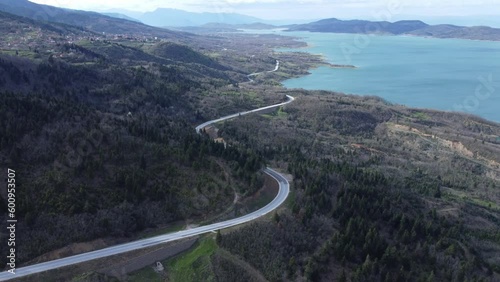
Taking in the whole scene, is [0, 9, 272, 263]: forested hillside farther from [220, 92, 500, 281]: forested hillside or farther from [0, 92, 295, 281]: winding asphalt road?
[220, 92, 500, 281]: forested hillside

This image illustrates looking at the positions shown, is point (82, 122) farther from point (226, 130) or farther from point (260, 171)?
point (226, 130)

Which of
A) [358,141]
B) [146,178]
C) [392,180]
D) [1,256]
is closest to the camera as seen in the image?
[1,256]

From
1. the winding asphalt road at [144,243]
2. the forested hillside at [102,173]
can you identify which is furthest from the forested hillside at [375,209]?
the forested hillside at [102,173]

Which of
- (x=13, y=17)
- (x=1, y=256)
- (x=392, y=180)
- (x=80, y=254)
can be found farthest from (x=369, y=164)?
(x=13, y=17)

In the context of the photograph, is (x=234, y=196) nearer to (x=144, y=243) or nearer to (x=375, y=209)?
(x=144, y=243)

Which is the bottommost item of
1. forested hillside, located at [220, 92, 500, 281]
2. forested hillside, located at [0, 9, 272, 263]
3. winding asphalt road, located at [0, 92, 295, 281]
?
forested hillside, located at [220, 92, 500, 281]

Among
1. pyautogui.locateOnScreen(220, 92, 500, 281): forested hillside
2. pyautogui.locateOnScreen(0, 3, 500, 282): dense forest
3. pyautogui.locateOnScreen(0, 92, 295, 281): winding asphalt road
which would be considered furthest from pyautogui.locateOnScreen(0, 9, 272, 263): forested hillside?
pyautogui.locateOnScreen(220, 92, 500, 281): forested hillside

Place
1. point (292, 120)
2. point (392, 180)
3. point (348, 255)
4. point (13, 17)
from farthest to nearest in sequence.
→ point (13, 17), point (292, 120), point (392, 180), point (348, 255)

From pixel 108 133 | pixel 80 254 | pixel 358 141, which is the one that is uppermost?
pixel 108 133

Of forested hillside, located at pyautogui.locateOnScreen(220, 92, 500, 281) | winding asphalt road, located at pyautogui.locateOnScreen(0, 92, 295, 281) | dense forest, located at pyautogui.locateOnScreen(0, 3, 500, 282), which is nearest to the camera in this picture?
winding asphalt road, located at pyautogui.locateOnScreen(0, 92, 295, 281)

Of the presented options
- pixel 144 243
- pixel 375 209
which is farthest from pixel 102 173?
pixel 375 209

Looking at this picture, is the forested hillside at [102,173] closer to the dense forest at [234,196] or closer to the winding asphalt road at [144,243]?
the dense forest at [234,196]
